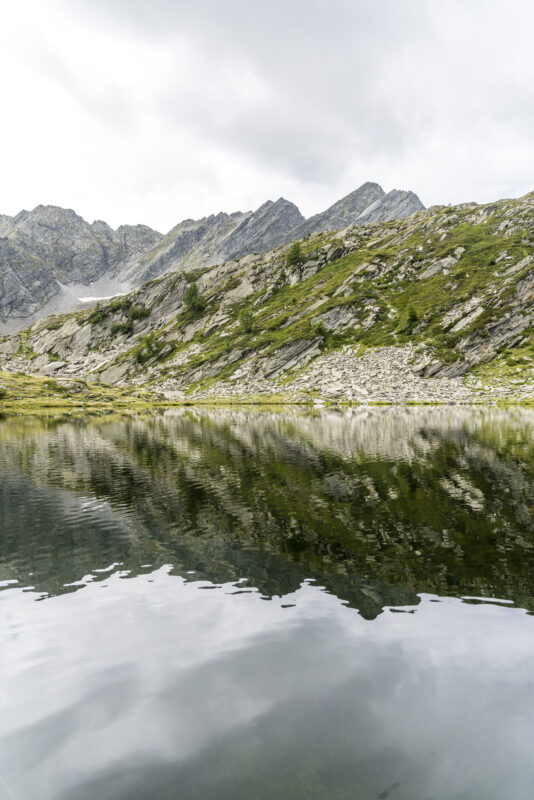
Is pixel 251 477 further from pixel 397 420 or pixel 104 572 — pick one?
pixel 397 420

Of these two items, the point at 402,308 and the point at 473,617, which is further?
the point at 402,308

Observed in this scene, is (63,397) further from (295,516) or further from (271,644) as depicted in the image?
(271,644)

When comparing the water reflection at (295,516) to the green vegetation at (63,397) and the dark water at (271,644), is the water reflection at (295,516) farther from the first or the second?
the green vegetation at (63,397)

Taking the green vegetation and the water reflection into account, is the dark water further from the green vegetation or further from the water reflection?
the green vegetation

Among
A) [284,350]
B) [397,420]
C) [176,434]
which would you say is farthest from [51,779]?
[284,350]

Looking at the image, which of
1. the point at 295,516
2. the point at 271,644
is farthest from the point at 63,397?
the point at 271,644

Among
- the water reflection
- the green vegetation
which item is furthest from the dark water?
the green vegetation

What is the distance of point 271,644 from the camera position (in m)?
12.9

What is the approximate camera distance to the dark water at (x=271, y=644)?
8219 millimetres

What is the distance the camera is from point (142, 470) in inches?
1695

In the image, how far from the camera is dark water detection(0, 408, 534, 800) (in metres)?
8.22

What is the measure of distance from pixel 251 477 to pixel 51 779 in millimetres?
29458

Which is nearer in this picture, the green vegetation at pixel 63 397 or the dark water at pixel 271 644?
the dark water at pixel 271 644

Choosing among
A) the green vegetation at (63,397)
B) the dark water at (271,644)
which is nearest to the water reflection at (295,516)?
the dark water at (271,644)
